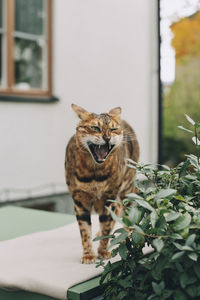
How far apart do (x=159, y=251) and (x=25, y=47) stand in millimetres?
3801

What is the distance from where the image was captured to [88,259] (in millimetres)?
1570

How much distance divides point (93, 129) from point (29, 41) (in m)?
3.30

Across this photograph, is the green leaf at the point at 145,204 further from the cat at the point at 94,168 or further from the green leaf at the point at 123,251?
the cat at the point at 94,168

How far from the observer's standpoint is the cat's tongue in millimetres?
1486

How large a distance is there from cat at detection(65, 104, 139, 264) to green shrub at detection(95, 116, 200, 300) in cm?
27

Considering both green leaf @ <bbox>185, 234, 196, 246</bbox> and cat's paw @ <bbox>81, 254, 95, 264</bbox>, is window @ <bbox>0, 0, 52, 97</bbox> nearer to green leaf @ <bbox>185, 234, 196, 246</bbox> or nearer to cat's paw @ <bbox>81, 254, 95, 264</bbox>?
cat's paw @ <bbox>81, 254, 95, 264</bbox>

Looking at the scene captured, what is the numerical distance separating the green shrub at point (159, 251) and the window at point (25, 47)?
126 inches

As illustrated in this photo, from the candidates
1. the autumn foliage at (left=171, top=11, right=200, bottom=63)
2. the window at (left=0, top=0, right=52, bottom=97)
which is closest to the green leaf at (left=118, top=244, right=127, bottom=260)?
the window at (left=0, top=0, right=52, bottom=97)

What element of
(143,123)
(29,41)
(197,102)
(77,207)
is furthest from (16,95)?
(197,102)

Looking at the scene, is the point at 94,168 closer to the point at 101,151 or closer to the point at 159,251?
the point at 101,151

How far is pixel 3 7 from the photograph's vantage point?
4.25 m

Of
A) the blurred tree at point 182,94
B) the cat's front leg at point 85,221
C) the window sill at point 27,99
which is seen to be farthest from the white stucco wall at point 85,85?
the blurred tree at point 182,94

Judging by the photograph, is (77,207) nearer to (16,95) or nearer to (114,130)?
(114,130)

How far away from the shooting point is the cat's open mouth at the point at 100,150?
58.5 inches
